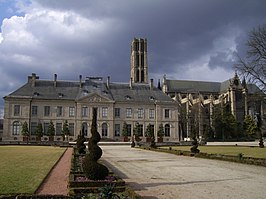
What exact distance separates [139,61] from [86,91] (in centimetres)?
3388

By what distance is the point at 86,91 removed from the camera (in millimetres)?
59125

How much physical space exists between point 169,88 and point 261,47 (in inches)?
2569

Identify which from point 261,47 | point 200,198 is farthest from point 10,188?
point 261,47

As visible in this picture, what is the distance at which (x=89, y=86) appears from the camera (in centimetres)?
6031

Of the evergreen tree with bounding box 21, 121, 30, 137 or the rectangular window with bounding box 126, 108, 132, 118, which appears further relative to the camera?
the rectangular window with bounding box 126, 108, 132, 118

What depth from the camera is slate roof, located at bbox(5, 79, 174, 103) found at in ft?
186

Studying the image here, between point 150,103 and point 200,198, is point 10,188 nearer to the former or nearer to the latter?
point 200,198

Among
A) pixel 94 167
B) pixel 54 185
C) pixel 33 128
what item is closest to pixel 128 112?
pixel 33 128

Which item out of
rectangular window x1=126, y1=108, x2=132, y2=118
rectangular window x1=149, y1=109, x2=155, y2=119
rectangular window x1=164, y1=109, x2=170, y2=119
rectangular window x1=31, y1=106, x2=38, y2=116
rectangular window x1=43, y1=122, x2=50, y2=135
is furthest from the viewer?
rectangular window x1=164, y1=109, x2=170, y2=119

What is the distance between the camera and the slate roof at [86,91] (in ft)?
186

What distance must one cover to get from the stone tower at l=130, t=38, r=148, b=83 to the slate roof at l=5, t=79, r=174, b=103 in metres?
24.3

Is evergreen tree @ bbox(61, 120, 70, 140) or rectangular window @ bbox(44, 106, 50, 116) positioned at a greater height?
rectangular window @ bbox(44, 106, 50, 116)

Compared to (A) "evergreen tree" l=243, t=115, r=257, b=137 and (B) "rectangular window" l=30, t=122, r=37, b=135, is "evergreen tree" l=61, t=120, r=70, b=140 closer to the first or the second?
(B) "rectangular window" l=30, t=122, r=37, b=135

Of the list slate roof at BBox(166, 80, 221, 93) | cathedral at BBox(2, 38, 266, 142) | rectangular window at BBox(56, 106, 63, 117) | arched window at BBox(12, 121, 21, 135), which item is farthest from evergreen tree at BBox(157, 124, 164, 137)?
slate roof at BBox(166, 80, 221, 93)
